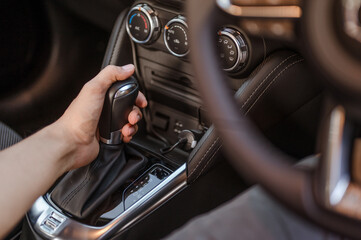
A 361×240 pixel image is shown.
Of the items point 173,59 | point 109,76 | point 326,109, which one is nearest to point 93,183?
point 109,76

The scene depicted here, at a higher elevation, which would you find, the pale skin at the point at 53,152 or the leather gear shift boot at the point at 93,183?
the pale skin at the point at 53,152

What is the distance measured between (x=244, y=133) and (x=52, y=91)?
1252mm

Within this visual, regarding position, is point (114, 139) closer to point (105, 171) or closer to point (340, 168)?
point (105, 171)

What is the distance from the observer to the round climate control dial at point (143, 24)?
1.15 metres

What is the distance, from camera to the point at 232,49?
3.30ft

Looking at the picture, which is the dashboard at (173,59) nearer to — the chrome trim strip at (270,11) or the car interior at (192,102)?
the car interior at (192,102)

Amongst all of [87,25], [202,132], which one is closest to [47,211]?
[202,132]

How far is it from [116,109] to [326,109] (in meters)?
0.51

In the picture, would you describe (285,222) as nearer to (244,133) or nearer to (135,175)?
(244,133)

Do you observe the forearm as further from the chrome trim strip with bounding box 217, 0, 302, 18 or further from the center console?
the chrome trim strip with bounding box 217, 0, 302, 18

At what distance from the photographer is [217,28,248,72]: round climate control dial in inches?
39.1

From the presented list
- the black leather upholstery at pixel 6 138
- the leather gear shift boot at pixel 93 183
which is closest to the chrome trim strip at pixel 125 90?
the leather gear shift boot at pixel 93 183

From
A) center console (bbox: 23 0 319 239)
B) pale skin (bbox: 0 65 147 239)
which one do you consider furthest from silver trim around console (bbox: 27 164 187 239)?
pale skin (bbox: 0 65 147 239)

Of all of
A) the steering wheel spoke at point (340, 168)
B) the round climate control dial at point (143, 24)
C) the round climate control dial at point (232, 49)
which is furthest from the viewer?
the round climate control dial at point (143, 24)
